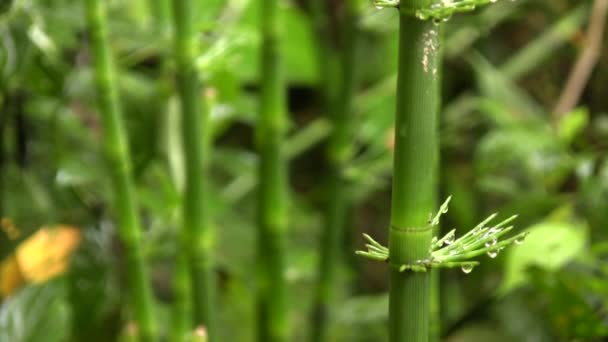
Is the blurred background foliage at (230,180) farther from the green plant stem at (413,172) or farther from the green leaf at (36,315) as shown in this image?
the green plant stem at (413,172)

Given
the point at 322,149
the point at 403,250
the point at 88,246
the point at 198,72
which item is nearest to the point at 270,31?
the point at 198,72

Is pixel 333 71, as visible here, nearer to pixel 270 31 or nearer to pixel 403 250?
pixel 270 31

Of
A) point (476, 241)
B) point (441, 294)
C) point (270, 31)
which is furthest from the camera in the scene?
point (441, 294)

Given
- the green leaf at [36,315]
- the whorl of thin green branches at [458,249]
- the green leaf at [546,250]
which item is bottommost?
the green leaf at [36,315]

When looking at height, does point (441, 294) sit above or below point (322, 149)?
below

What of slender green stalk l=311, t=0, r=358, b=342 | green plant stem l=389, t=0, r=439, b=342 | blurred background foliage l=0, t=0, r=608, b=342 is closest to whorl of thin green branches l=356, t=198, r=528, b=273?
green plant stem l=389, t=0, r=439, b=342

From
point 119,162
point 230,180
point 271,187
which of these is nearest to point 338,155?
point 271,187

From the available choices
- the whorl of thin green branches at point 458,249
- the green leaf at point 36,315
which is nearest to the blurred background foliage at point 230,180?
the green leaf at point 36,315
